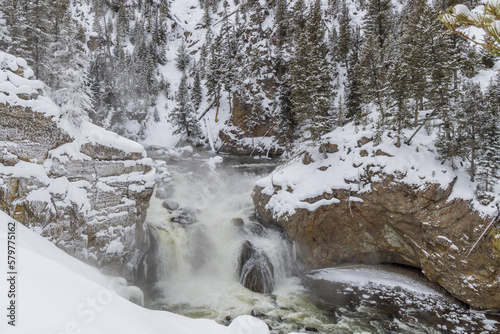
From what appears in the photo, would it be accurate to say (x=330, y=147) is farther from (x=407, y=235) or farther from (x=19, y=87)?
(x=19, y=87)

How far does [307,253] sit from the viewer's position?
663 inches

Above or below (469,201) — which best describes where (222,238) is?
below

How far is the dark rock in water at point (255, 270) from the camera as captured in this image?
14.4 metres

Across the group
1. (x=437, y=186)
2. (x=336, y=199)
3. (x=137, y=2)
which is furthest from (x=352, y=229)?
(x=137, y=2)

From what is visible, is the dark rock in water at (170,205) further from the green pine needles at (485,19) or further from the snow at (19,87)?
the green pine needles at (485,19)

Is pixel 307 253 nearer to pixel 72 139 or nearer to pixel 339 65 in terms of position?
pixel 72 139

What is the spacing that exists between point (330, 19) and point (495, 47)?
205 ft

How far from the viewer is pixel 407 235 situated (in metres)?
15.0

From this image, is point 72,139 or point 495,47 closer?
point 495,47

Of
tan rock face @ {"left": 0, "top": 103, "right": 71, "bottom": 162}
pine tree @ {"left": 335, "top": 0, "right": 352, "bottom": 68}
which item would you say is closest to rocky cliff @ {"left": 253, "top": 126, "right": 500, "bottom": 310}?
tan rock face @ {"left": 0, "top": 103, "right": 71, "bottom": 162}

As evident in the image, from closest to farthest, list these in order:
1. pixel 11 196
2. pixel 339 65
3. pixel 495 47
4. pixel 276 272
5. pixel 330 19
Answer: pixel 495 47 < pixel 11 196 < pixel 276 272 < pixel 339 65 < pixel 330 19

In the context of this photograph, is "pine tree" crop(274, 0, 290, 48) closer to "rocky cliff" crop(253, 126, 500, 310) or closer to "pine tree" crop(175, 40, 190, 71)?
"pine tree" crop(175, 40, 190, 71)

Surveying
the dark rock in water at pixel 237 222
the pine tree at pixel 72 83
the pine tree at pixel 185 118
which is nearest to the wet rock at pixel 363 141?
the dark rock in water at pixel 237 222

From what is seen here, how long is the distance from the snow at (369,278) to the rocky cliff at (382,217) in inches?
25.2
